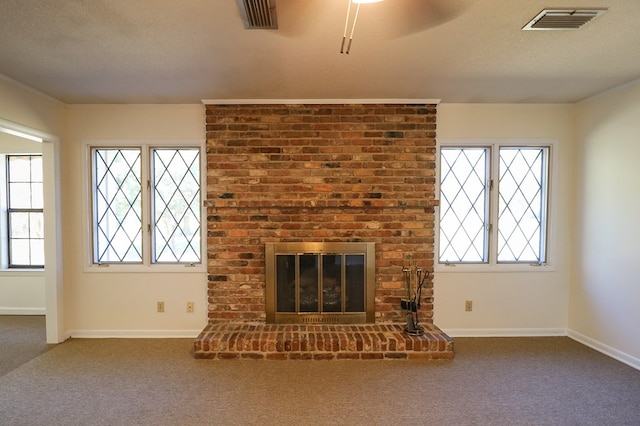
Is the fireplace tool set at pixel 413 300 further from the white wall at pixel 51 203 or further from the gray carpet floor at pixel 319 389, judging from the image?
the white wall at pixel 51 203

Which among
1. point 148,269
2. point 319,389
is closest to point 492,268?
Answer: point 319,389

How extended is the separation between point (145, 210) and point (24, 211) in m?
2.15

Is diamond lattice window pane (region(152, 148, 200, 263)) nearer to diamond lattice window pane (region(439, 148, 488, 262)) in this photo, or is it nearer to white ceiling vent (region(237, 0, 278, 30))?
white ceiling vent (region(237, 0, 278, 30))

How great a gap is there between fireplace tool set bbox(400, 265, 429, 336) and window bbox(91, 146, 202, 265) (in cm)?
214

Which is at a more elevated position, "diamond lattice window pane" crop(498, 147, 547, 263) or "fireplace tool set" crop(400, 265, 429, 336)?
"diamond lattice window pane" crop(498, 147, 547, 263)

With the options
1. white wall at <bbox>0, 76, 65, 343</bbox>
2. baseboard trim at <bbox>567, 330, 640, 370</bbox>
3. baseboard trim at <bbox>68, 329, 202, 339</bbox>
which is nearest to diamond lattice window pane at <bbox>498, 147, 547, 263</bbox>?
baseboard trim at <bbox>567, 330, 640, 370</bbox>

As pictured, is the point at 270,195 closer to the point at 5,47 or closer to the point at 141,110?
the point at 141,110

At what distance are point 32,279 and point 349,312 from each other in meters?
4.03

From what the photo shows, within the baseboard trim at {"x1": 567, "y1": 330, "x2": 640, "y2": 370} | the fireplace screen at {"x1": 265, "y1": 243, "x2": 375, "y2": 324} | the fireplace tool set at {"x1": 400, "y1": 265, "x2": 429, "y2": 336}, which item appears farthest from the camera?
Answer: the fireplace screen at {"x1": 265, "y1": 243, "x2": 375, "y2": 324}

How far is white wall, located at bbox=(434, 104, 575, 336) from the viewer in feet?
10.6

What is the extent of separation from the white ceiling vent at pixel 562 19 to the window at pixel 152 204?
9.73 ft

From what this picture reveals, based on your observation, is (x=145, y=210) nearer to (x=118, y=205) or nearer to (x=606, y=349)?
(x=118, y=205)

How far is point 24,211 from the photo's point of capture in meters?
4.02

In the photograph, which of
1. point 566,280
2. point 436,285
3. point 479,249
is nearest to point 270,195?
point 436,285
